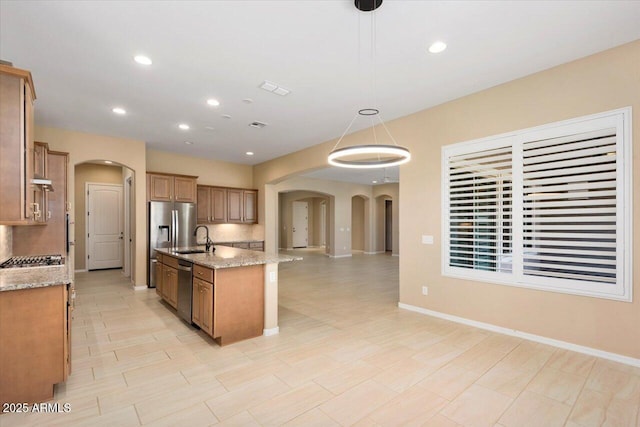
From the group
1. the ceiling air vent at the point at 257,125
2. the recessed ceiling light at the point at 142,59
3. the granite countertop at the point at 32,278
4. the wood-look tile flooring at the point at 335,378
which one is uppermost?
the recessed ceiling light at the point at 142,59

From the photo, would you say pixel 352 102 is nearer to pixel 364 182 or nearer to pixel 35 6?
pixel 35 6

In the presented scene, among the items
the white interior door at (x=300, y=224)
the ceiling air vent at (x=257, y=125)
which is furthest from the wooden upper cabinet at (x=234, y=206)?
the white interior door at (x=300, y=224)

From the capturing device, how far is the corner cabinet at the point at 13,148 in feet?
7.88

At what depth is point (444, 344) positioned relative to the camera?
3498mm

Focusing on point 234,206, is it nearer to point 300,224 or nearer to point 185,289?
point 185,289

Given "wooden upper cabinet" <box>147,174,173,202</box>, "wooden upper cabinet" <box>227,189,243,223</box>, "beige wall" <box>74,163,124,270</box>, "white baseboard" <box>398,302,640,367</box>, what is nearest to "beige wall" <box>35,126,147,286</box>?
"wooden upper cabinet" <box>147,174,173,202</box>

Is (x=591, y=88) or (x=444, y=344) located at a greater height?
(x=591, y=88)

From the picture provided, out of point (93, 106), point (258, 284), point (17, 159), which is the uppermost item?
point (93, 106)

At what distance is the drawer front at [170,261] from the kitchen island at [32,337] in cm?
202

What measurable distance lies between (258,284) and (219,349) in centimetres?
81

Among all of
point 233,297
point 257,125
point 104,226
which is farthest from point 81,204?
point 233,297

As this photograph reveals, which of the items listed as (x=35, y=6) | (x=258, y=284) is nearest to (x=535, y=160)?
(x=258, y=284)

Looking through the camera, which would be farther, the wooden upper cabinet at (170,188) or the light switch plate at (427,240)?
the wooden upper cabinet at (170,188)

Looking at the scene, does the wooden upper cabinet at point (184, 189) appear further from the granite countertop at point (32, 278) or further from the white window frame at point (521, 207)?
the white window frame at point (521, 207)
